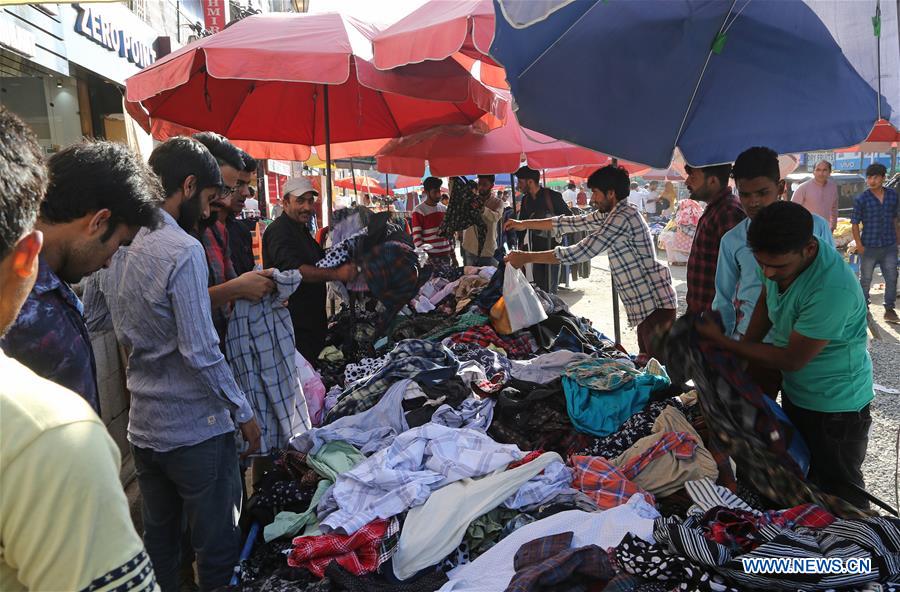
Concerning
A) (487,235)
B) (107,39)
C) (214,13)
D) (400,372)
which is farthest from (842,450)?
(214,13)

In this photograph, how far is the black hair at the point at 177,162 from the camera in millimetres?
2348

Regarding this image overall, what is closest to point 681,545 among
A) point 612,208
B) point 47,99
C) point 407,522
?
point 407,522

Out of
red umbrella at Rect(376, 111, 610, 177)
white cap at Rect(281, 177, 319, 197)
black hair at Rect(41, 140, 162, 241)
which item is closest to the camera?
black hair at Rect(41, 140, 162, 241)

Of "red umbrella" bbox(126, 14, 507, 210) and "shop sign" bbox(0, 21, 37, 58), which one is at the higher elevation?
"shop sign" bbox(0, 21, 37, 58)

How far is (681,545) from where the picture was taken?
2113 mm

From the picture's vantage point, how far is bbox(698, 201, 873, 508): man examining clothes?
2459 millimetres

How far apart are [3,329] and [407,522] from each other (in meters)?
2.03

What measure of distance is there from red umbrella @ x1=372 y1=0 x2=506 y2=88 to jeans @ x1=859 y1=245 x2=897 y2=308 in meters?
7.18

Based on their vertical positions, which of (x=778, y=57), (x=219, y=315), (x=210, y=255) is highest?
(x=778, y=57)

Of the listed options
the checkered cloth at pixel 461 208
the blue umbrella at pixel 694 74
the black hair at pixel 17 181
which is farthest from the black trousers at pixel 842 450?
the checkered cloth at pixel 461 208

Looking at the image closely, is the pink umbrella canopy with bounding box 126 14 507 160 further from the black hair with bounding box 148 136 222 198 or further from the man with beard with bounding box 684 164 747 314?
the man with beard with bounding box 684 164 747 314

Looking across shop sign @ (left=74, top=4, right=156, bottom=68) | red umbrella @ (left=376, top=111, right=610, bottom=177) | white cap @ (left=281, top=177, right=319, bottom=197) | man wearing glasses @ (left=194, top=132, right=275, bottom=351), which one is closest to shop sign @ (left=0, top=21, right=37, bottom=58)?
shop sign @ (left=74, top=4, right=156, bottom=68)

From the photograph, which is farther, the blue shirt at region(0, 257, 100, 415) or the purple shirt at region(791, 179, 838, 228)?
the purple shirt at region(791, 179, 838, 228)

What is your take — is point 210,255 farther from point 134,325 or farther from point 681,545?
point 681,545
